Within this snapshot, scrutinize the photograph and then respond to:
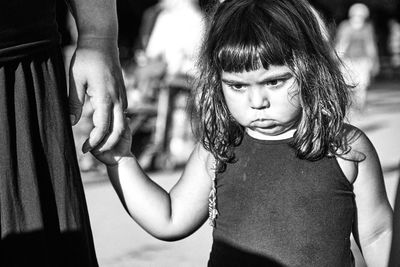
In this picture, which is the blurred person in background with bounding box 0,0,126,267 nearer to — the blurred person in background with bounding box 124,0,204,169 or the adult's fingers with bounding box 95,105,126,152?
the adult's fingers with bounding box 95,105,126,152

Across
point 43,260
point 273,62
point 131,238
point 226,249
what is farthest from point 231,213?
point 131,238

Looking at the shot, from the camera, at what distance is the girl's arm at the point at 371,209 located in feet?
7.97

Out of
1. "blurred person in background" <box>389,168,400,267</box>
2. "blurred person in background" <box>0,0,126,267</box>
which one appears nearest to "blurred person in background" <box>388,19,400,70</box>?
"blurred person in background" <box>0,0,126,267</box>

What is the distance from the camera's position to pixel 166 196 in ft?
8.46

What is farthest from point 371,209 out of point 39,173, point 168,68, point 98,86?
point 168,68

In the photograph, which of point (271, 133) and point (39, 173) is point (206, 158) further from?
point (39, 173)

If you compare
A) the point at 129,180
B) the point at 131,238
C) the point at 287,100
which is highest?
the point at 287,100

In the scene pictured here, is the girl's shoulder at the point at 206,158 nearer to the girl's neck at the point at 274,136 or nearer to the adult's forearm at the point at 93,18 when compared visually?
the girl's neck at the point at 274,136

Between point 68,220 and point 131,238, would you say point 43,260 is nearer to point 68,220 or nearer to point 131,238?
point 68,220

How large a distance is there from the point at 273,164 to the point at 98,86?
0.57 m

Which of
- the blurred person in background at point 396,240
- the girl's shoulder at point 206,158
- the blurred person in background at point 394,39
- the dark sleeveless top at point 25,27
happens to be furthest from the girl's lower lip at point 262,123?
the blurred person in background at point 394,39

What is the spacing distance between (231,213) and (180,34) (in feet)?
21.2

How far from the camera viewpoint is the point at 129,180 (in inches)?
98.0

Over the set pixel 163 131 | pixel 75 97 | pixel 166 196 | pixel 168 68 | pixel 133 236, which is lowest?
pixel 163 131
